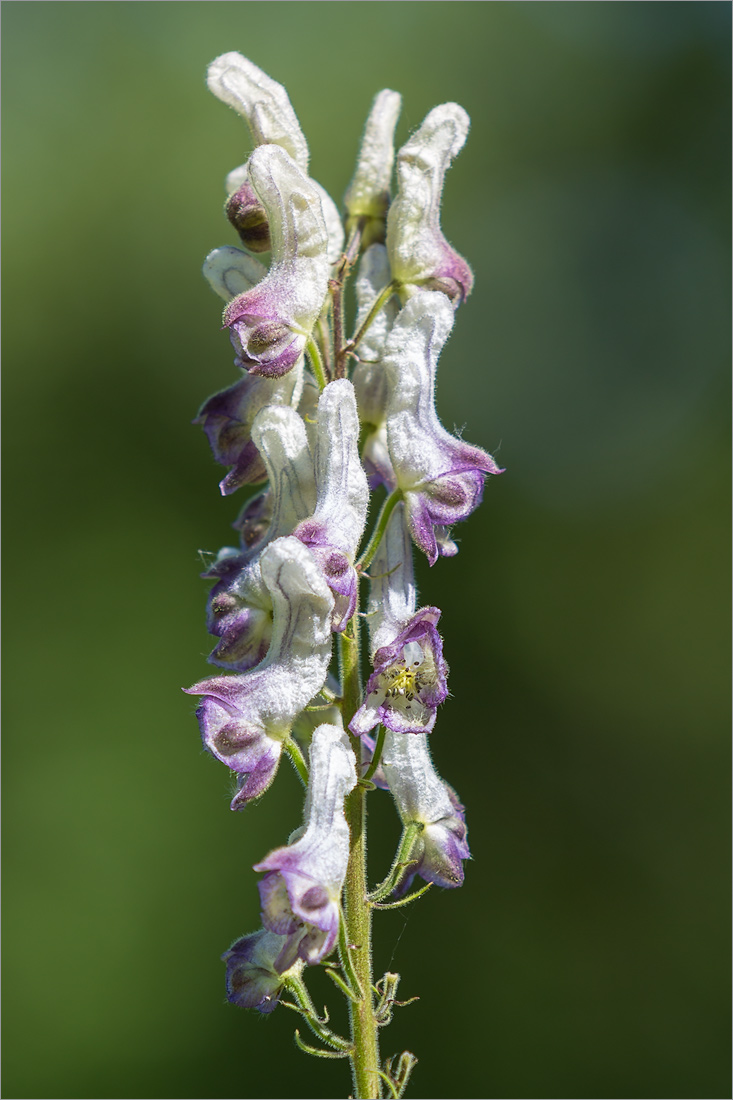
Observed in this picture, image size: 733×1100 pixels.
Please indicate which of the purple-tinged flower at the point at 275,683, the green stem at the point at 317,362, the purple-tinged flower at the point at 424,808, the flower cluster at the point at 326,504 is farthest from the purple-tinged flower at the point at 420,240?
the purple-tinged flower at the point at 424,808

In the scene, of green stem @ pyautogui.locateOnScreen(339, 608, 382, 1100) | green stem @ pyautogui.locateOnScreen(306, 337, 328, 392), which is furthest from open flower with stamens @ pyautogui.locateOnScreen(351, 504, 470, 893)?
green stem @ pyautogui.locateOnScreen(306, 337, 328, 392)

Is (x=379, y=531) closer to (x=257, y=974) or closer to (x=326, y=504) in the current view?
(x=326, y=504)

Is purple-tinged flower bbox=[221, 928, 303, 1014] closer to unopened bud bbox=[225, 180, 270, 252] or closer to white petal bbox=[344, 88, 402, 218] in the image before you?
unopened bud bbox=[225, 180, 270, 252]

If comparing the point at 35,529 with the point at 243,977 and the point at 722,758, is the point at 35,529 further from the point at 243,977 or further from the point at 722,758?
the point at 243,977

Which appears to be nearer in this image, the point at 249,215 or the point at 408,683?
the point at 408,683

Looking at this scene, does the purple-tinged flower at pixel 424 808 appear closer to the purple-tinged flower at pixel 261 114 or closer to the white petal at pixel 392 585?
the white petal at pixel 392 585

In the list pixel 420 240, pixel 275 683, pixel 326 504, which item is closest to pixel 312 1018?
pixel 275 683
